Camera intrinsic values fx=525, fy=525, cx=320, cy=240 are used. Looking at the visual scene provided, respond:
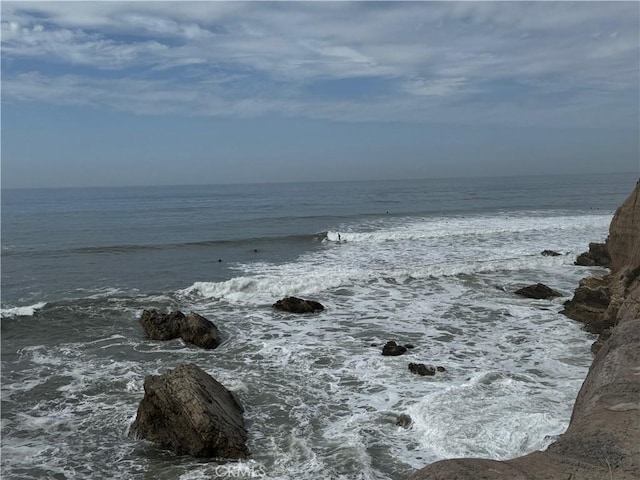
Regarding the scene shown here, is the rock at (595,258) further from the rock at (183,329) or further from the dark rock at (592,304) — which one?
the rock at (183,329)

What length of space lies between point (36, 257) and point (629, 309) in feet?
102

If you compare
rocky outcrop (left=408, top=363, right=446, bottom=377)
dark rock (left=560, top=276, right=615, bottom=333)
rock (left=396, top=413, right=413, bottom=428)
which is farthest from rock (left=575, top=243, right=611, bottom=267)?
rock (left=396, top=413, right=413, bottom=428)

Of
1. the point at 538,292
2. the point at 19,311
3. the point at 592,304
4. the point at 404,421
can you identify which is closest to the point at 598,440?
the point at 404,421

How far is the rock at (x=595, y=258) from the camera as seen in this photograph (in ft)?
78.9

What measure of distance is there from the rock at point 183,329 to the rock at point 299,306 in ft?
10.00

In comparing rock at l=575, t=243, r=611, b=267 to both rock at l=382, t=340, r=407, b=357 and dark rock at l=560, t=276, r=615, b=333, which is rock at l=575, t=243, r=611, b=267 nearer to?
dark rock at l=560, t=276, r=615, b=333

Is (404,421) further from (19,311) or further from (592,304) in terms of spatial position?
(19,311)

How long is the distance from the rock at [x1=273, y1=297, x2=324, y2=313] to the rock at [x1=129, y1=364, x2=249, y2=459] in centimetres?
792

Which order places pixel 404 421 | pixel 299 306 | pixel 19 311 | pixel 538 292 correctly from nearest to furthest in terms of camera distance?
pixel 404 421, pixel 299 306, pixel 19 311, pixel 538 292

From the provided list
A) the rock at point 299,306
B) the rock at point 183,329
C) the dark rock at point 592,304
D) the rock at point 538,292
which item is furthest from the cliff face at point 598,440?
the rock at point 538,292

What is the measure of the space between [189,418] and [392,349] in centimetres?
611

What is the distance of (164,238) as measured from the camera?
37.9 m

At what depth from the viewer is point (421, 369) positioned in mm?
11789

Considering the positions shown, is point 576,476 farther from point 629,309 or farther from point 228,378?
point 228,378
